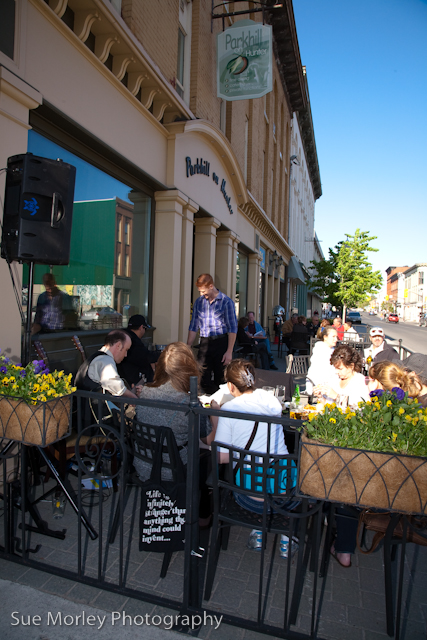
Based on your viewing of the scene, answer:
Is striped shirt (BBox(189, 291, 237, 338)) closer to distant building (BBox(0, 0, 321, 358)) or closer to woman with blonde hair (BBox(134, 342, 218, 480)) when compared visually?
distant building (BBox(0, 0, 321, 358))

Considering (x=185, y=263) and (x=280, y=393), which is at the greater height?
(x=185, y=263)

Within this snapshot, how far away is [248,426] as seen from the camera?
278 centimetres

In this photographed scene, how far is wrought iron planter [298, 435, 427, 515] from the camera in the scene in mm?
1858

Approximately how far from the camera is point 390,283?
535 feet

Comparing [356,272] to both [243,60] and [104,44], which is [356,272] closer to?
[243,60]

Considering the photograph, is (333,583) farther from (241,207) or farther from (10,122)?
(241,207)

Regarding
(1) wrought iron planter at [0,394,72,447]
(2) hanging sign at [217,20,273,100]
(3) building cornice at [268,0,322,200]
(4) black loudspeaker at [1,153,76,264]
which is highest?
(3) building cornice at [268,0,322,200]

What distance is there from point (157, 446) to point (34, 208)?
89.6 inches

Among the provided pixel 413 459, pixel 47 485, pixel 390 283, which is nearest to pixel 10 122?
pixel 47 485

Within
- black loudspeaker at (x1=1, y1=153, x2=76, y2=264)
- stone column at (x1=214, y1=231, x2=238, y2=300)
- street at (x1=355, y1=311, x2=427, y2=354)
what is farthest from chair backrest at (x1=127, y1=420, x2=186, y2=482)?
street at (x1=355, y1=311, x2=427, y2=354)

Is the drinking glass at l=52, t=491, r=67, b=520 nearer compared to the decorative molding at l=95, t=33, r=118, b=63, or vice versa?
the drinking glass at l=52, t=491, r=67, b=520

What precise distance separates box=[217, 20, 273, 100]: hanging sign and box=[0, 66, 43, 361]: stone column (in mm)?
6203

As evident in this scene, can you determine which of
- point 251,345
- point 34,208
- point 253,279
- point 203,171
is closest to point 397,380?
point 34,208

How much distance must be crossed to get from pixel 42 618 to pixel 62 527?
101cm
